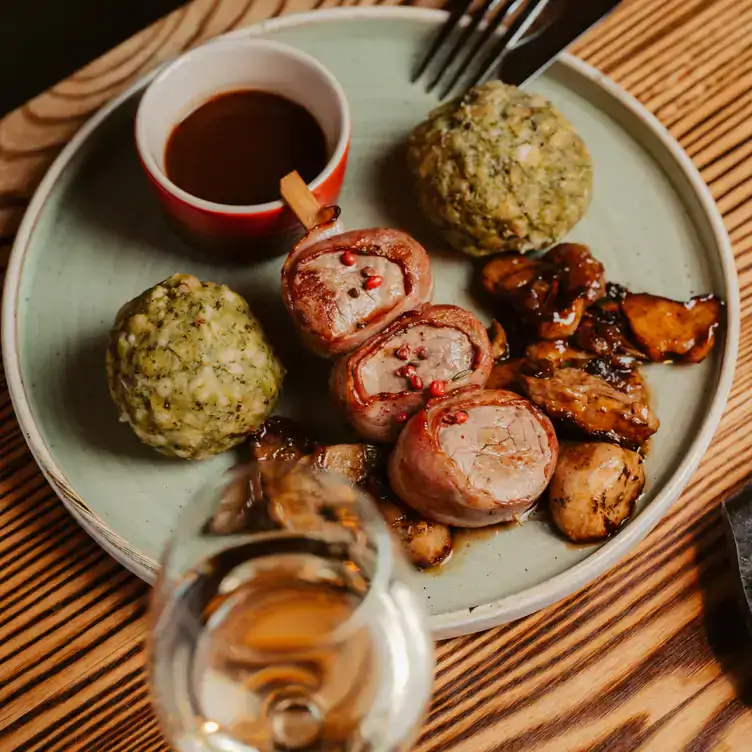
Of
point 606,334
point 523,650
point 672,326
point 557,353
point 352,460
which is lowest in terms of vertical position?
point 523,650

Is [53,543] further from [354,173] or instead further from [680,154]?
[680,154]

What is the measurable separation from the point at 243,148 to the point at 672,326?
1.46 m

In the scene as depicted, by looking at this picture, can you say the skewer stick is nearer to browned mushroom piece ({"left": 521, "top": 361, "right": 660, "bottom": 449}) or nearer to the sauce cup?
the sauce cup

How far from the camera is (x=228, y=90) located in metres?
2.61

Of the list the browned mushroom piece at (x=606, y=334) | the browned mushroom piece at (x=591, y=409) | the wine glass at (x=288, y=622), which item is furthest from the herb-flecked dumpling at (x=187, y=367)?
the browned mushroom piece at (x=606, y=334)

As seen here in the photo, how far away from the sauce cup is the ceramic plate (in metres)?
0.21

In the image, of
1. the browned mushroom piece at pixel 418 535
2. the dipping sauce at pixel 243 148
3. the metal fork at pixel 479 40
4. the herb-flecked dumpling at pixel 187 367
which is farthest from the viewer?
the metal fork at pixel 479 40

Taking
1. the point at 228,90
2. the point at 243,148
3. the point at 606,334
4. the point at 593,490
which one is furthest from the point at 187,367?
the point at 606,334

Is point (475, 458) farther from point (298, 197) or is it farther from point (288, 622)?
point (298, 197)

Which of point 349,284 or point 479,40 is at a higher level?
point 479,40

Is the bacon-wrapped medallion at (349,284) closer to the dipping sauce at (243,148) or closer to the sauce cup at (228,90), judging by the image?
the sauce cup at (228,90)

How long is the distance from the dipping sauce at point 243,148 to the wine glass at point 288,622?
1088mm

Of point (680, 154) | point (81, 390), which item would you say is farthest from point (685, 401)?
point (81, 390)

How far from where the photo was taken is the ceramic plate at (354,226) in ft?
7.52
